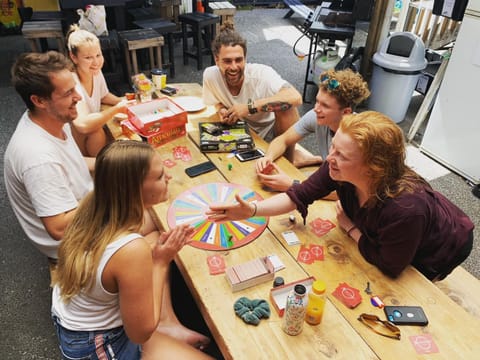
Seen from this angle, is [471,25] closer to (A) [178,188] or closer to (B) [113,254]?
(A) [178,188]

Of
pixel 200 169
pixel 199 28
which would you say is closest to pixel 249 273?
pixel 200 169

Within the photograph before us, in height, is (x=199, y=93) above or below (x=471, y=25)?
below

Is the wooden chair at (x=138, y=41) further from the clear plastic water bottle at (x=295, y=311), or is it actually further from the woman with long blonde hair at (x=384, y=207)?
the clear plastic water bottle at (x=295, y=311)

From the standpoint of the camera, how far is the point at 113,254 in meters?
1.17

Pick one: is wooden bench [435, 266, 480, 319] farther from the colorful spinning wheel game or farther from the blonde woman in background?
the blonde woman in background

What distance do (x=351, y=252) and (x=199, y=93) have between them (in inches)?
71.4

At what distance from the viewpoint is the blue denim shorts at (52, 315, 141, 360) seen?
1337mm

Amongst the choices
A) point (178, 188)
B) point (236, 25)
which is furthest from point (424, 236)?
point (236, 25)

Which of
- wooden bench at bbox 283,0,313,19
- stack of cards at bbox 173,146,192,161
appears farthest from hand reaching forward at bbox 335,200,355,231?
wooden bench at bbox 283,0,313,19

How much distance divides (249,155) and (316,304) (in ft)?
3.55

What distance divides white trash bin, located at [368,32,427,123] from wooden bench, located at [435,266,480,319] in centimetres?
271

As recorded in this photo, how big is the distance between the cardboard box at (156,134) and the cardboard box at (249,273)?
1.07m

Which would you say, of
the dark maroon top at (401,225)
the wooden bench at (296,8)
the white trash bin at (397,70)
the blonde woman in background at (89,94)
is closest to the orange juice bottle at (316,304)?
the dark maroon top at (401,225)

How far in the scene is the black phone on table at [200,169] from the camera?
1958 mm
